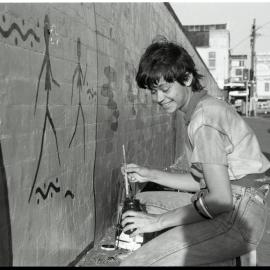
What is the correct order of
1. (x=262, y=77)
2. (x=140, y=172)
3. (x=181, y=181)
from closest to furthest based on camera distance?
(x=181, y=181), (x=140, y=172), (x=262, y=77)

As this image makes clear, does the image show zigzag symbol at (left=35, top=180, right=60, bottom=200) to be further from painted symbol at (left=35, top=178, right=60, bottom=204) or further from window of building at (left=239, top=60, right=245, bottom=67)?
window of building at (left=239, top=60, right=245, bottom=67)

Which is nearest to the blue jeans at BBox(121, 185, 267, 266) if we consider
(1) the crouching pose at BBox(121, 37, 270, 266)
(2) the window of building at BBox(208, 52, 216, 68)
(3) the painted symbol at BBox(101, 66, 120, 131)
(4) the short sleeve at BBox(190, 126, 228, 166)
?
(1) the crouching pose at BBox(121, 37, 270, 266)

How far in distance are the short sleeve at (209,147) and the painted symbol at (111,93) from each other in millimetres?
2645

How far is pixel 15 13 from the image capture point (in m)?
3.00

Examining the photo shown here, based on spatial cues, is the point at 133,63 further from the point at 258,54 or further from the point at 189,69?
the point at 258,54

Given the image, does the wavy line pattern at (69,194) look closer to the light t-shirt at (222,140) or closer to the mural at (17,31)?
the mural at (17,31)

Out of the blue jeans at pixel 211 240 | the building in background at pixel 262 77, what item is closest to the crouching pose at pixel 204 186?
the blue jeans at pixel 211 240

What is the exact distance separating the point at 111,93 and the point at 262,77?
2965 inches

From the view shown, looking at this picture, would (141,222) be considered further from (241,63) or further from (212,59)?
(241,63)

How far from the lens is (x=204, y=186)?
8.97 feet

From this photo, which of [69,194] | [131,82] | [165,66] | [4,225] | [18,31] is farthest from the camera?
[131,82]

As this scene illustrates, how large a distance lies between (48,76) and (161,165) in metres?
6.40

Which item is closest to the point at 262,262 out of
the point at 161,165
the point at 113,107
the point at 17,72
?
the point at 113,107

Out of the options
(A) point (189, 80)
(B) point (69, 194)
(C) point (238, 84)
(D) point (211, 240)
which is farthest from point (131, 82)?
(C) point (238, 84)
